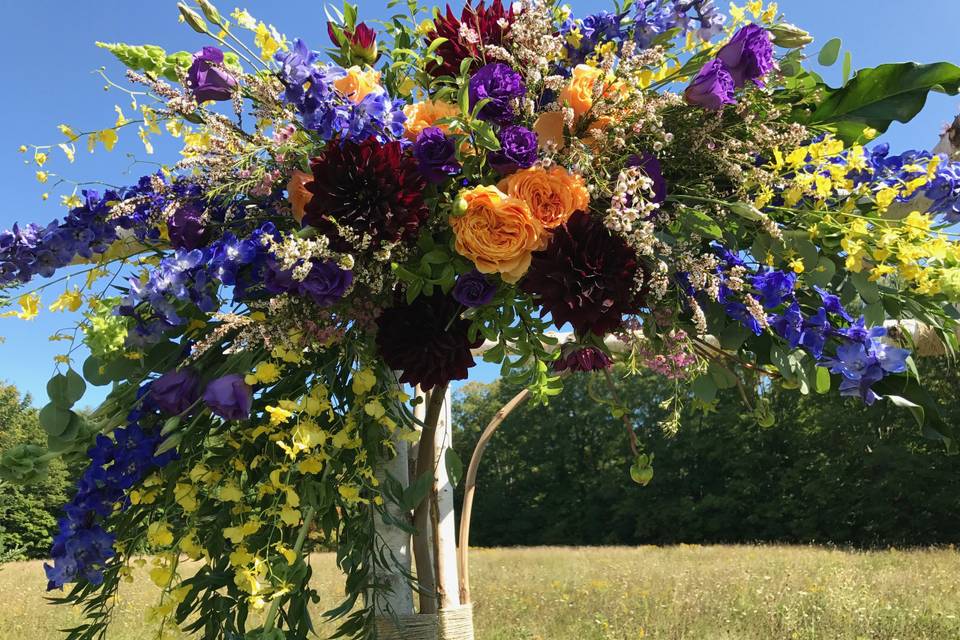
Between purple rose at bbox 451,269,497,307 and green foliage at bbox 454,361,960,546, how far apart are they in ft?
54.5

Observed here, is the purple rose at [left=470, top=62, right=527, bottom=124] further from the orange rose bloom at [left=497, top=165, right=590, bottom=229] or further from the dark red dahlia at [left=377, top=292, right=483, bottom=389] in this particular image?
the dark red dahlia at [left=377, top=292, right=483, bottom=389]

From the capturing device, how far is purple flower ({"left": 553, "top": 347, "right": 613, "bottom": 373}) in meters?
1.40

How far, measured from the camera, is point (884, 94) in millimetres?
1003

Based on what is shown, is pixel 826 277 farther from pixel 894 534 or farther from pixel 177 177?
pixel 894 534

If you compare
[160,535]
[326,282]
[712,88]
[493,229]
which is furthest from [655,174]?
[160,535]

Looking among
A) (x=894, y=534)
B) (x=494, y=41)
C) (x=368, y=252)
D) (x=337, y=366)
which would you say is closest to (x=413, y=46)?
(x=494, y=41)

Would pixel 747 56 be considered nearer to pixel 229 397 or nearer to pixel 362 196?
pixel 362 196

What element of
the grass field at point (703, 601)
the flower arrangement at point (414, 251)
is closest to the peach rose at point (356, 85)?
the flower arrangement at point (414, 251)

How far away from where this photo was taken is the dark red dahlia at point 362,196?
0.89 m

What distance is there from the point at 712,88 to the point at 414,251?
444 mm

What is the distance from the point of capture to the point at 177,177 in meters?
1.04

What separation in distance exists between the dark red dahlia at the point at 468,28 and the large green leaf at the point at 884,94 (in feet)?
1.61

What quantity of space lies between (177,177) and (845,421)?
81.6ft

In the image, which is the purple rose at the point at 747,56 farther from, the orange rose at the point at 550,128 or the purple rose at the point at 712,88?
the orange rose at the point at 550,128
